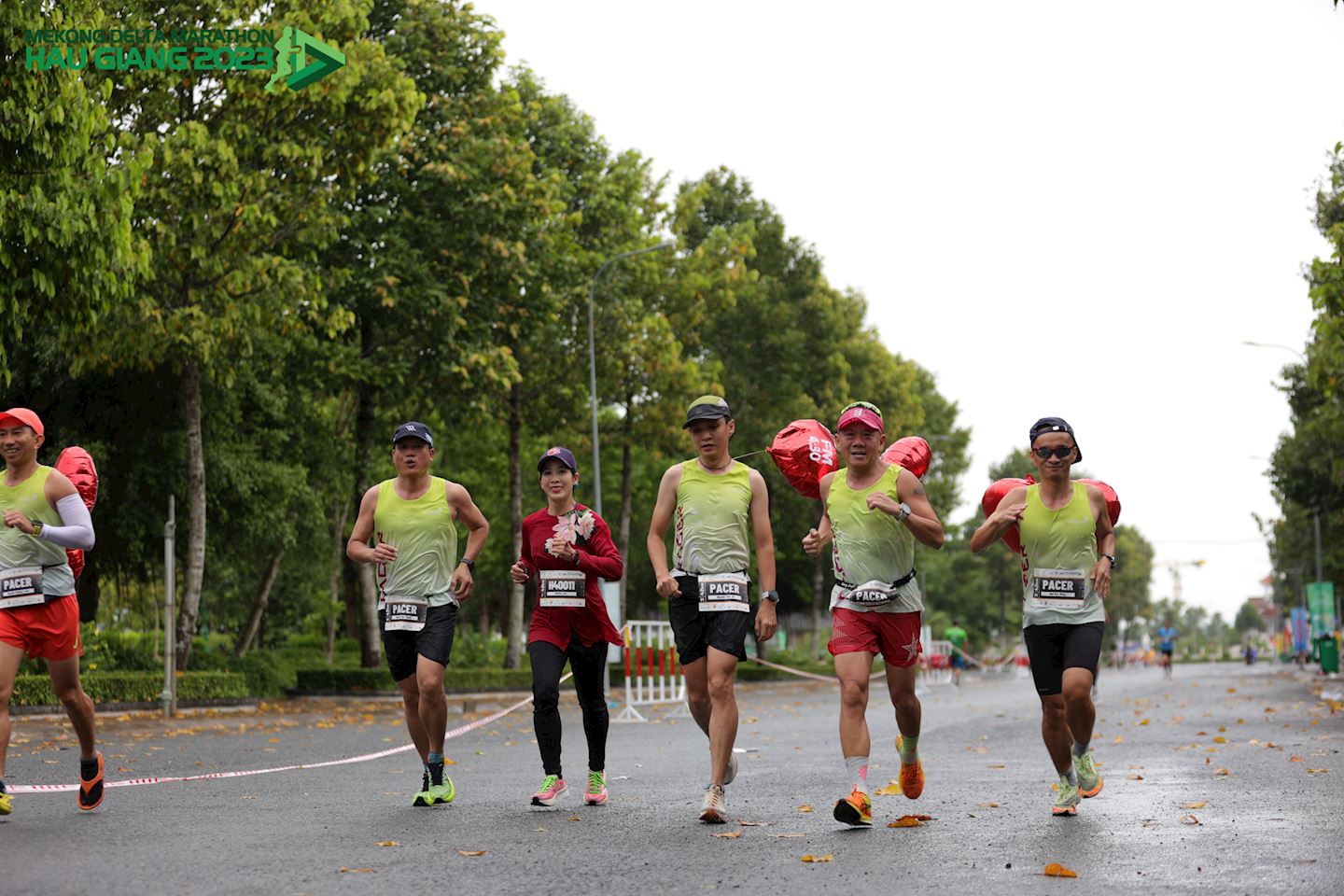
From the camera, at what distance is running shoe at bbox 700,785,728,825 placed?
8336 millimetres

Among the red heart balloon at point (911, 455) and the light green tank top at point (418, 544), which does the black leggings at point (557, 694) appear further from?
the red heart balloon at point (911, 455)

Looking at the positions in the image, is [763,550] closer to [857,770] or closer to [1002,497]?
[857,770]

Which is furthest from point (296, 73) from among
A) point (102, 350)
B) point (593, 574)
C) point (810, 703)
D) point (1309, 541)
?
point (1309, 541)

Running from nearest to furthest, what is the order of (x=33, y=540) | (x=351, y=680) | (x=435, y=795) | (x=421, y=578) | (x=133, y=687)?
(x=33, y=540)
(x=421, y=578)
(x=435, y=795)
(x=133, y=687)
(x=351, y=680)

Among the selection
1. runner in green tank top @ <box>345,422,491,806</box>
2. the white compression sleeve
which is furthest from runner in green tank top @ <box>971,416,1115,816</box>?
the white compression sleeve

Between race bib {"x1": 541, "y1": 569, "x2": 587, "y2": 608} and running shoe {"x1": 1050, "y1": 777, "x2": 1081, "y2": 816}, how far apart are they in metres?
2.69

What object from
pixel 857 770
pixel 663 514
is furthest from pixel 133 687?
pixel 857 770

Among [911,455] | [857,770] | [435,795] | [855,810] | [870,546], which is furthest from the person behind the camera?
[435,795]

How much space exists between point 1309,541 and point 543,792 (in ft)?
218

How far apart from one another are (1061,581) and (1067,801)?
112 centimetres

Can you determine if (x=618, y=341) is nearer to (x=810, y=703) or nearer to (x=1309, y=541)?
(x=810, y=703)

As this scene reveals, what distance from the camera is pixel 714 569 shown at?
8664 mm

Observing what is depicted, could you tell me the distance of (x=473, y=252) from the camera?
28.9 metres

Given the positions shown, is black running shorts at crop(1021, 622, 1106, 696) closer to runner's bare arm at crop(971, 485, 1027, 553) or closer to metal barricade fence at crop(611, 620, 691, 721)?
runner's bare arm at crop(971, 485, 1027, 553)
